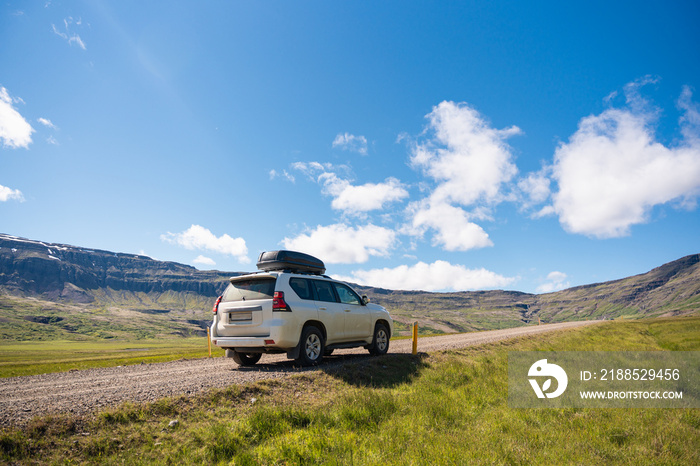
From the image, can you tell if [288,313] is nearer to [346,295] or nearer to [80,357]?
[346,295]

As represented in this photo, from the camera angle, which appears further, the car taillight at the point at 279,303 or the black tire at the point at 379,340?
the black tire at the point at 379,340

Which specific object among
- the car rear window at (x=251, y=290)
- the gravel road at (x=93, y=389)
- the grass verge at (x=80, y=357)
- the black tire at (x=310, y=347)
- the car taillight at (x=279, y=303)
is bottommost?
the grass verge at (x=80, y=357)

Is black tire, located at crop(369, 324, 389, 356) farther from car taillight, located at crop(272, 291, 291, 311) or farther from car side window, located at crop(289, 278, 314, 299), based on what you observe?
car taillight, located at crop(272, 291, 291, 311)

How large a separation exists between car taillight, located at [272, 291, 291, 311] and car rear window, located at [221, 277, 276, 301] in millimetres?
207

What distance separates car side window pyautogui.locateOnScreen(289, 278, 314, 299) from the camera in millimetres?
9680

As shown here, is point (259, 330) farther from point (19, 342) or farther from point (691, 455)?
point (19, 342)

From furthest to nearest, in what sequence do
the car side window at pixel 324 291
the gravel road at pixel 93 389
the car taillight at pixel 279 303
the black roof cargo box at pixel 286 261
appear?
1. the car side window at pixel 324 291
2. the black roof cargo box at pixel 286 261
3. the car taillight at pixel 279 303
4. the gravel road at pixel 93 389

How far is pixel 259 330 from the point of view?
355 inches

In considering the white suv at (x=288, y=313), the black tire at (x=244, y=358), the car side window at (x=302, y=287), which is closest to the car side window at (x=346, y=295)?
the white suv at (x=288, y=313)

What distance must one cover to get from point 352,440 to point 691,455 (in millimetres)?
4535

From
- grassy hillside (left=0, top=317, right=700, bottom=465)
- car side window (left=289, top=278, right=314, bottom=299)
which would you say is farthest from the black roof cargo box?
grassy hillside (left=0, top=317, right=700, bottom=465)

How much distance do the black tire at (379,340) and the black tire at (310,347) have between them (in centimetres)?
257

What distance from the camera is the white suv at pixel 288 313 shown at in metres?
9.03

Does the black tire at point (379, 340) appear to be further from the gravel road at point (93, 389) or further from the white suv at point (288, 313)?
the gravel road at point (93, 389)
